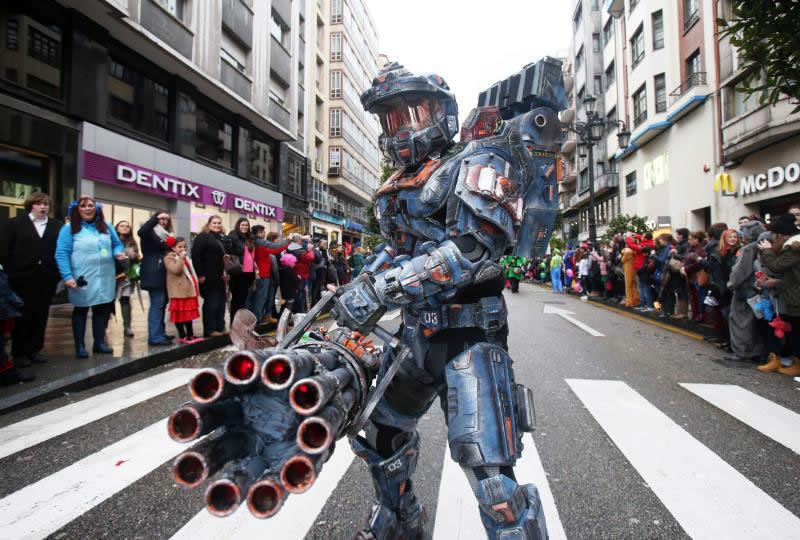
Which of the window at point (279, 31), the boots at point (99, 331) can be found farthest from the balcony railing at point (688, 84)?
the boots at point (99, 331)

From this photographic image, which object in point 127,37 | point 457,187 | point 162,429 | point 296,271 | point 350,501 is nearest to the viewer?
point 457,187

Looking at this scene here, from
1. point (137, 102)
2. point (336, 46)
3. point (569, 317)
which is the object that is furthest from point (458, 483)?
point (336, 46)

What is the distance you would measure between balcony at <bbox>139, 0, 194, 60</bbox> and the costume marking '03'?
14.1 m

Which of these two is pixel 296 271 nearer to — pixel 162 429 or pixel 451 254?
pixel 162 429

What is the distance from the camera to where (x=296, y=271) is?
995 centimetres

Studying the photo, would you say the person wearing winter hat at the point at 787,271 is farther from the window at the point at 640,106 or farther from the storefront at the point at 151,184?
the window at the point at 640,106

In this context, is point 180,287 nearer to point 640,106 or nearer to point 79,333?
point 79,333

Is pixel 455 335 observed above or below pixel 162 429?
above

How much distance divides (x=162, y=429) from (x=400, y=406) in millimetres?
2535

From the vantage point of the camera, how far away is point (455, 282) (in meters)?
1.56

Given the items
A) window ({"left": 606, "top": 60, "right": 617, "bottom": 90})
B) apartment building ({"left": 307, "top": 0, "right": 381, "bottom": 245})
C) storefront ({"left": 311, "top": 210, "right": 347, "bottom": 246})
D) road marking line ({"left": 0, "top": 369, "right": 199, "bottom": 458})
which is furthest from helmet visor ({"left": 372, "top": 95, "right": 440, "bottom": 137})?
window ({"left": 606, "top": 60, "right": 617, "bottom": 90})

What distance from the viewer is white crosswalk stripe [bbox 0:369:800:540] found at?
7.44ft

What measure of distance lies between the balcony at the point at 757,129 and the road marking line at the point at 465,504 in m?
14.0

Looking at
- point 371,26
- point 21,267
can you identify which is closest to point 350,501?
point 21,267
